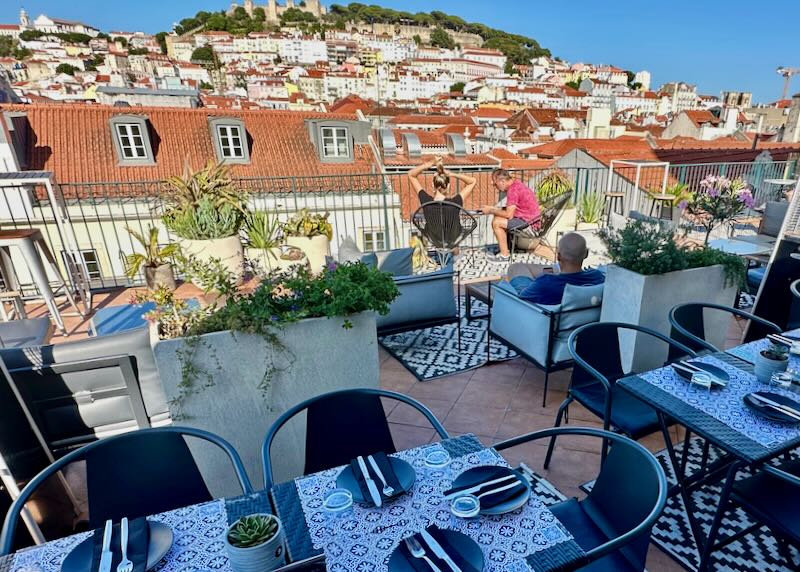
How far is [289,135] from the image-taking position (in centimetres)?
1327

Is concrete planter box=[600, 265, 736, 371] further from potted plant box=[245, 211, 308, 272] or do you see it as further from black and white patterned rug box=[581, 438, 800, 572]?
potted plant box=[245, 211, 308, 272]

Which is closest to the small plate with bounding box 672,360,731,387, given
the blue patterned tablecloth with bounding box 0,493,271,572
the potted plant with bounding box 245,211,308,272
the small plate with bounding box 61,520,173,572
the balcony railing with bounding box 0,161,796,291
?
the blue patterned tablecloth with bounding box 0,493,271,572

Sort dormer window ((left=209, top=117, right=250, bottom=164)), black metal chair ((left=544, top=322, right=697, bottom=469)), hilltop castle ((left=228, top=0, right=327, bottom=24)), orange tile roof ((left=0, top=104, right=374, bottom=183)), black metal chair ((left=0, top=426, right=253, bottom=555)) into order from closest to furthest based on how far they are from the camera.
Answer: black metal chair ((left=0, top=426, right=253, bottom=555)) → black metal chair ((left=544, top=322, right=697, bottom=469)) → orange tile roof ((left=0, top=104, right=374, bottom=183)) → dormer window ((left=209, top=117, right=250, bottom=164)) → hilltop castle ((left=228, top=0, right=327, bottom=24))

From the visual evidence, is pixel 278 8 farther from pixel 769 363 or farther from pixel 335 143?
pixel 769 363

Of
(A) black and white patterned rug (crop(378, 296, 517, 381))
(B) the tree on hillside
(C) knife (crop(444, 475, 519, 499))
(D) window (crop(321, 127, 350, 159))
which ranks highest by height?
(B) the tree on hillside

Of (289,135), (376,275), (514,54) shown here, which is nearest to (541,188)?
(376,275)

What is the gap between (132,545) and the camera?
40.3 inches

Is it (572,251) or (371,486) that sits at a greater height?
(572,251)

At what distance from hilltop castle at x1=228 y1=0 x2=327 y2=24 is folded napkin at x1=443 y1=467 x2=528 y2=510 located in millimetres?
98069

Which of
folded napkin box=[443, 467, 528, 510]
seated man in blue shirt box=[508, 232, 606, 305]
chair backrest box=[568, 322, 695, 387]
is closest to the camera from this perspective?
folded napkin box=[443, 467, 528, 510]

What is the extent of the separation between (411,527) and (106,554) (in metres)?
0.70

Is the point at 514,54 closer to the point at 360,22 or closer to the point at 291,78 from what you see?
the point at 360,22

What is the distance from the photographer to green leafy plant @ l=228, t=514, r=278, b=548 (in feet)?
3.00

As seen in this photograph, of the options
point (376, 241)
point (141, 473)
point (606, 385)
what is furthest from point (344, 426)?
point (376, 241)
